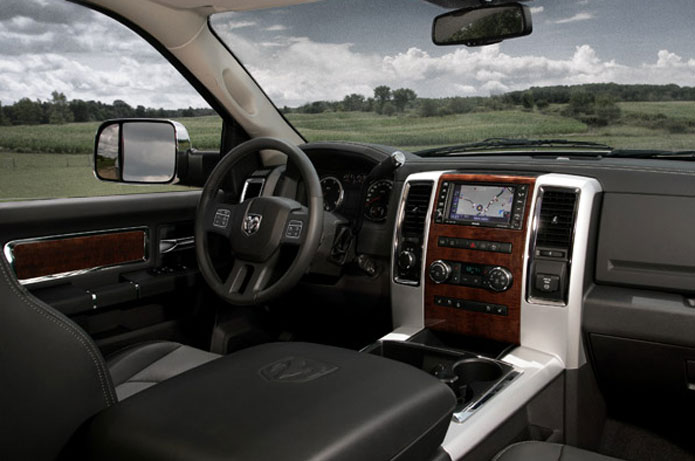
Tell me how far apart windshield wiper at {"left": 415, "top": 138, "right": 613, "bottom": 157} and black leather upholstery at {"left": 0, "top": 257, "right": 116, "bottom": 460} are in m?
2.20

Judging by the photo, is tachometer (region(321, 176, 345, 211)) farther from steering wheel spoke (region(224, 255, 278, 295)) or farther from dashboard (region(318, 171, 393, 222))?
steering wheel spoke (region(224, 255, 278, 295))

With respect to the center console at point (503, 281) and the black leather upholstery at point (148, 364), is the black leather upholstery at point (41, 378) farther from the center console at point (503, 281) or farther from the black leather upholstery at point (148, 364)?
the center console at point (503, 281)

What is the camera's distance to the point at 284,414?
1073 mm

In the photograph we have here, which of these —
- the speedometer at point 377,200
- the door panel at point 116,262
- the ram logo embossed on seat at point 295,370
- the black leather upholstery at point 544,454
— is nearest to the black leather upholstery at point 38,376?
the ram logo embossed on seat at point 295,370

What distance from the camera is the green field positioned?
2.64m

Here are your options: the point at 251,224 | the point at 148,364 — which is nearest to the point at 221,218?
the point at 251,224

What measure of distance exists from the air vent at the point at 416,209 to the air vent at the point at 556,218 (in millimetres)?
467

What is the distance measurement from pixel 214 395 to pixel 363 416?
27cm

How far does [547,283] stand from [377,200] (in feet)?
3.07

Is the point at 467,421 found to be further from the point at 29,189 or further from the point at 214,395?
the point at 29,189

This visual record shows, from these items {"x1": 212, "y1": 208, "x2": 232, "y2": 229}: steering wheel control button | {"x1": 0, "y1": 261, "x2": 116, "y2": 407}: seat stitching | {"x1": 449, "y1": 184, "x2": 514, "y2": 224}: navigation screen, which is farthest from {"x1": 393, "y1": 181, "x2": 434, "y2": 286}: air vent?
{"x1": 0, "y1": 261, "x2": 116, "y2": 407}: seat stitching

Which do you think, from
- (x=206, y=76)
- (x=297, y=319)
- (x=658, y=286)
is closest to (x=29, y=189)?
(x=206, y=76)

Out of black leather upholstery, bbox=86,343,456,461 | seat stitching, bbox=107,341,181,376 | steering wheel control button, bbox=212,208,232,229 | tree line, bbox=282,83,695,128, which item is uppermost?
tree line, bbox=282,83,695,128

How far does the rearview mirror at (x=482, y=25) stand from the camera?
2.23 m
